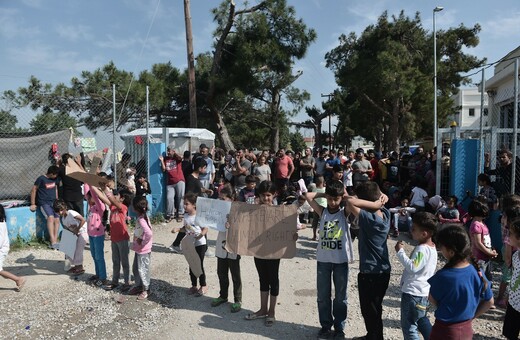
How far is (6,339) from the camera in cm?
384

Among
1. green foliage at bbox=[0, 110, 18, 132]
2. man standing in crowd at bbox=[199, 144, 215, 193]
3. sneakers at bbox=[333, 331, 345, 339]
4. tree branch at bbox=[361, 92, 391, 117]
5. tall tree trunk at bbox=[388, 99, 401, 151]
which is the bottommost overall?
sneakers at bbox=[333, 331, 345, 339]

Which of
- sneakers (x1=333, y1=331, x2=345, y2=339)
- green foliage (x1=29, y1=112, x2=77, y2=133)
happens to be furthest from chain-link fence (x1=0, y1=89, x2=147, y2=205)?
sneakers (x1=333, y1=331, x2=345, y2=339)

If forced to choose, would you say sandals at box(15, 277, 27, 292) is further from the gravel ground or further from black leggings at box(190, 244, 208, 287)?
black leggings at box(190, 244, 208, 287)

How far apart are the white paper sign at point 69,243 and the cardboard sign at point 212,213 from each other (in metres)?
2.29

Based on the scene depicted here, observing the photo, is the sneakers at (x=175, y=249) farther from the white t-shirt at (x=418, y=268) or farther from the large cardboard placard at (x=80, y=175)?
the white t-shirt at (x=418, y=268)

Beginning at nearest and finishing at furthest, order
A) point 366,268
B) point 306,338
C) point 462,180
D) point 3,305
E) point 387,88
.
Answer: point 366,268
point 306,338
point 3,305
point 462,180
point 387,88

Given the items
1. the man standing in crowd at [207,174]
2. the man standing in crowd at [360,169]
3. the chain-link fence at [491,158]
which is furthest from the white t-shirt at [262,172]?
A: the chain-link fence at [491,158]

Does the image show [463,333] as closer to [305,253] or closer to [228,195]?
[228,195]

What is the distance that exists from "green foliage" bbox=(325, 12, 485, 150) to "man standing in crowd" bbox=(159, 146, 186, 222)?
1213cm

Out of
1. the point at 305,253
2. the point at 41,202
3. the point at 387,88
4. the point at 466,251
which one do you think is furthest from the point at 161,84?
the point at 466,251

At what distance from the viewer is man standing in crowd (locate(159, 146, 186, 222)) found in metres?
9.25

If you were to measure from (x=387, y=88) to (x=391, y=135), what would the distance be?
425 centimetres

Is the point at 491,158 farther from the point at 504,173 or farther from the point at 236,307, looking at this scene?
the point at 236,307

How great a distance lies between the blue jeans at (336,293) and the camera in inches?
141
